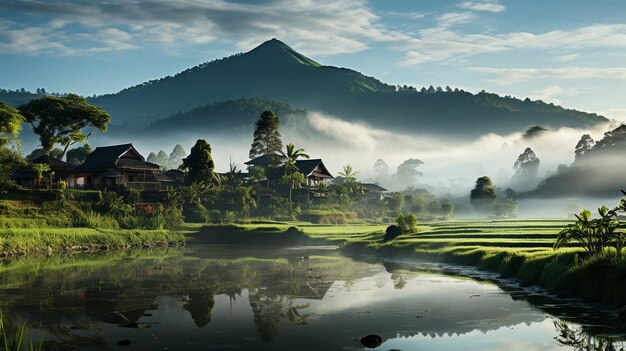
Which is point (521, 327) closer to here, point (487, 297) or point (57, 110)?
point (487, 297)

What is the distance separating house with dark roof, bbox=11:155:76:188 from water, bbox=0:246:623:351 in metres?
40.5

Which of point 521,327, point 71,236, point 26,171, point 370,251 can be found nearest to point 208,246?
point 71,236

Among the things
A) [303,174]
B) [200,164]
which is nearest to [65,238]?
[200,164]

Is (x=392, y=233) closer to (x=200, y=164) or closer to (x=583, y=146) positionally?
(x=200, y=164)

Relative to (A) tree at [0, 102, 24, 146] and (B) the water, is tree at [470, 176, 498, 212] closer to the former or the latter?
(B) the water

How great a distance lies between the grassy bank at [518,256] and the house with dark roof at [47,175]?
38.4 metres

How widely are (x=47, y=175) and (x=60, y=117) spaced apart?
10417 mm

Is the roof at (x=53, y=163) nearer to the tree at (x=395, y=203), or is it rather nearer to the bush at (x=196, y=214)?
the bush at (x=196, y=214)

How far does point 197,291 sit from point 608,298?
62.9 feet

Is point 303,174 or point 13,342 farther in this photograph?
point 303,174

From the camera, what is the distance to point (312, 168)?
381 ft

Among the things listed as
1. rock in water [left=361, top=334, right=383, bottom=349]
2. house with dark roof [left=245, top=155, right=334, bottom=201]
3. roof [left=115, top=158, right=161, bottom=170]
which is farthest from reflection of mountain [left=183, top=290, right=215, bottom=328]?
house with dark roof [left=245, top=155, right=334, bottom=201]

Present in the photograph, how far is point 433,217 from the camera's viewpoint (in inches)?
4434

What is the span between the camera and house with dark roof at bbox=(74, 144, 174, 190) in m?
85.8
